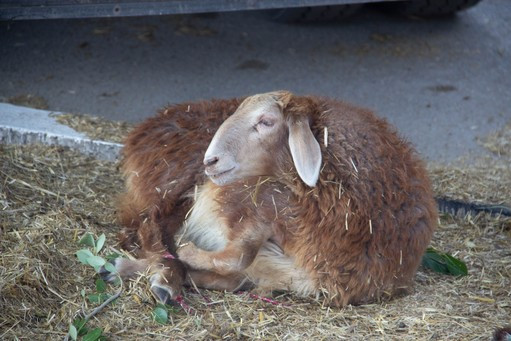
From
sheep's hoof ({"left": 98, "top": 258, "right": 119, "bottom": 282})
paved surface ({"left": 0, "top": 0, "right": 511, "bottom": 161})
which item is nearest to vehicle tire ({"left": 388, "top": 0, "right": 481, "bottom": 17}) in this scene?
paved surface ({"left": 0, "top": 0, "right": 511, "bottom": 161})

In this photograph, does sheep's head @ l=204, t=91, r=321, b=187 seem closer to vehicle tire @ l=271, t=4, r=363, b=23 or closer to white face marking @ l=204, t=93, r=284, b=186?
white face marking @ l=204, t=93, r=284, b=186

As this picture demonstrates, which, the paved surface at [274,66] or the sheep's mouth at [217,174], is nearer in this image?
the sheep's mouth at [217,174]

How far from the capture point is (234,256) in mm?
4410

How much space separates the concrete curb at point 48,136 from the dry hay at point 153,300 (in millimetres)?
495

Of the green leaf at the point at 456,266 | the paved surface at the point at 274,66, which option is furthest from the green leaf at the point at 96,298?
the paved surface at the point at 274,66

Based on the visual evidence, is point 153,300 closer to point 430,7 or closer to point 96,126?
point 96,126

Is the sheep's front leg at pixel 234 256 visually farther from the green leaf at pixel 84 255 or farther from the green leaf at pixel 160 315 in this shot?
the green leaf at pixel 84 255

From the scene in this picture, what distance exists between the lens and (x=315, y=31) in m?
9.02

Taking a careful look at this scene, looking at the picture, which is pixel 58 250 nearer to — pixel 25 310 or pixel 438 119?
pixel 25 310

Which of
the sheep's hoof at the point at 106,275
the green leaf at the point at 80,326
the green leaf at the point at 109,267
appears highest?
the green leaf at the point at 109,267

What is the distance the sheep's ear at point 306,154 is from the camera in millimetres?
4254

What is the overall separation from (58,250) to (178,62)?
12.7 feet

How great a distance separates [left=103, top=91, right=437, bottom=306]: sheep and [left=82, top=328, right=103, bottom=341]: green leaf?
1.58 feet

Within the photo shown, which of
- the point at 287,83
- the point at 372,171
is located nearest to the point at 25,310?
the point at 372,171
